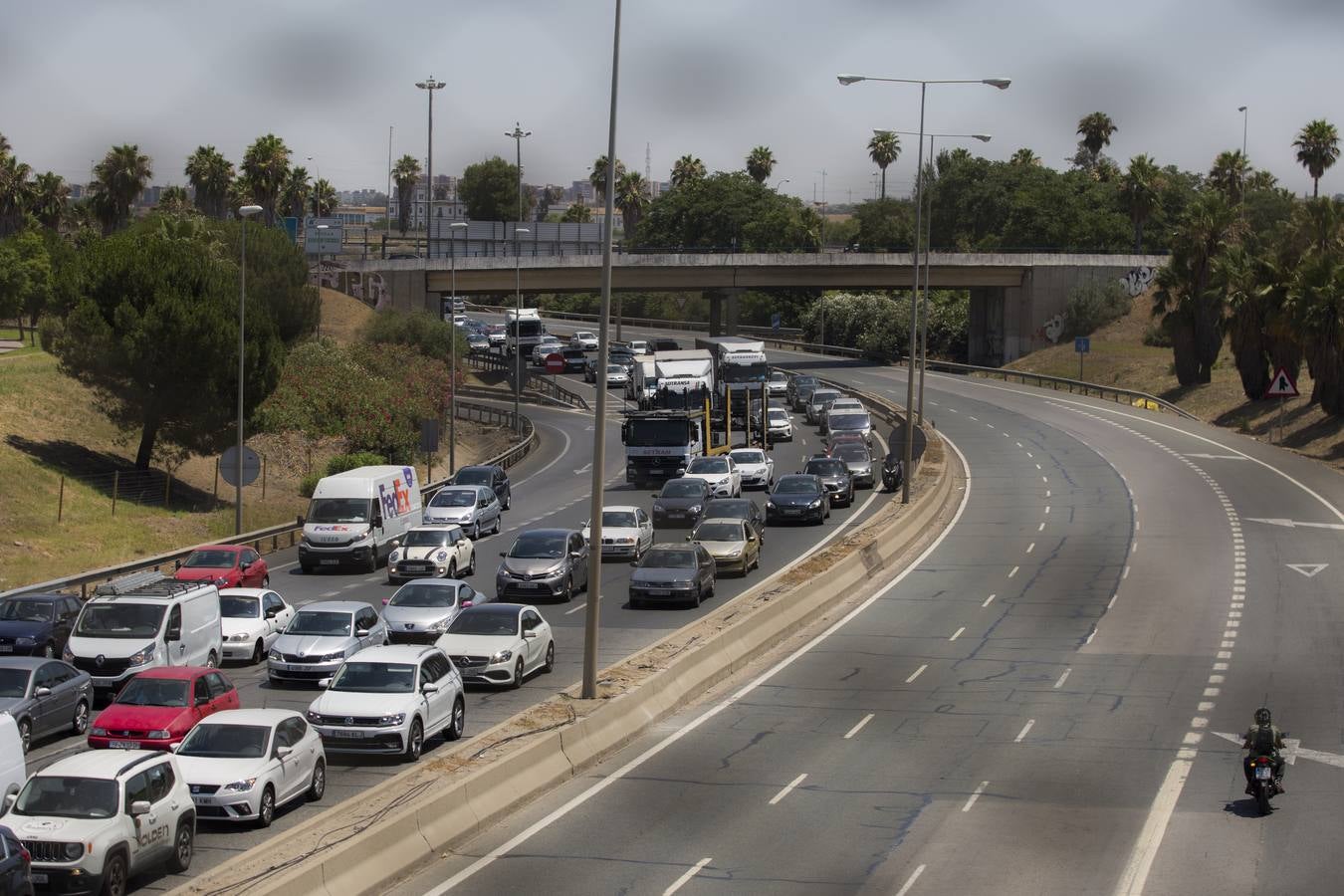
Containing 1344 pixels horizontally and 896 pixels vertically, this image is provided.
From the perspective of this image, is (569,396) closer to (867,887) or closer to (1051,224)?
(1051,224)

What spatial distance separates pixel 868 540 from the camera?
41.0 meters

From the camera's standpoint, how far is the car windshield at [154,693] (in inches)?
856

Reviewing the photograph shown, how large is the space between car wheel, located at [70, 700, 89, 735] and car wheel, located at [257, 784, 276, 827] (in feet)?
21.5

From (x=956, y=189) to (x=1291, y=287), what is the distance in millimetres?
107367

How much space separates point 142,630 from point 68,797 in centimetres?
1071

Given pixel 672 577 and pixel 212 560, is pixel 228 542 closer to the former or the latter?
pixel 212 560

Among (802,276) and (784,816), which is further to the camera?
(802,276)

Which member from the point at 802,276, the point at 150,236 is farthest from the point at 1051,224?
the point at 150,236

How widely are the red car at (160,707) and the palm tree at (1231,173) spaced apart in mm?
136962

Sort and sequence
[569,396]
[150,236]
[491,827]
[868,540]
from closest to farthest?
[491,827], [868,540], [150,236], [569,396]

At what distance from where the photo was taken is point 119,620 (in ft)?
87.2

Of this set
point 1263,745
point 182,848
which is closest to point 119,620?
point 182,848

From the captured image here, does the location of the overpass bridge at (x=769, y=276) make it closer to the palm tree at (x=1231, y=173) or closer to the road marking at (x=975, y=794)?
the palm tree at (x=1231, y=173)

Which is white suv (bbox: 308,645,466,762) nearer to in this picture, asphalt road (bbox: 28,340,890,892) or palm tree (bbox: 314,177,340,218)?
asphalt road (bbox: 28,340,890,892)
